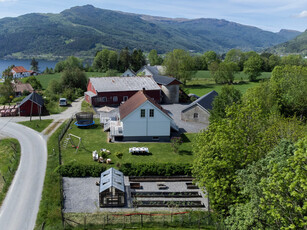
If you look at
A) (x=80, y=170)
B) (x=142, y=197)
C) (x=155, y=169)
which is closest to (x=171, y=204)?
(x=142, y=197)

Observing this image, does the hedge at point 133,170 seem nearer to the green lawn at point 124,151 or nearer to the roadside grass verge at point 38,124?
the green lawn at point 124,151

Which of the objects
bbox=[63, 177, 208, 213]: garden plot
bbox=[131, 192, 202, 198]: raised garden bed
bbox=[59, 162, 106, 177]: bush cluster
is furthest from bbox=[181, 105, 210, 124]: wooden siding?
bbox=[59, 162, 106, 177]: bush cluster

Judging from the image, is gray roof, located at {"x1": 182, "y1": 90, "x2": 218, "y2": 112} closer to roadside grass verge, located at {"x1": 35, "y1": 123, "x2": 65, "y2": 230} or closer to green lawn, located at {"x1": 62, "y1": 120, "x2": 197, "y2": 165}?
green lawn, located at {"x1": 62, "y1": 120, "x2": 197, "y2": 165}

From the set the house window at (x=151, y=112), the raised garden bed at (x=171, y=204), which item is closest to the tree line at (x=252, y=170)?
the raised garden bed at (x=171, y=204)

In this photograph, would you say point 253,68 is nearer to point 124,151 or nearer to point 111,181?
point 124,151

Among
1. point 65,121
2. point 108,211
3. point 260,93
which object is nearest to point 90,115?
point 65,121
